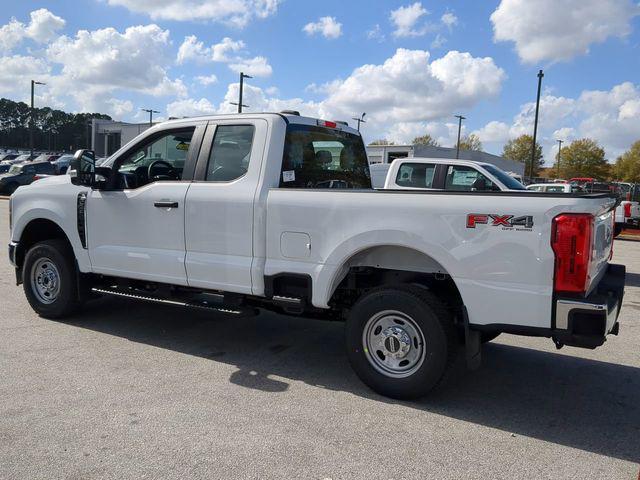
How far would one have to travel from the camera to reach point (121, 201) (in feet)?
17.5

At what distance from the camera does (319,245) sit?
432 centimetres

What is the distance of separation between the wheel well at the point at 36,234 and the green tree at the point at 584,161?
3594 inches

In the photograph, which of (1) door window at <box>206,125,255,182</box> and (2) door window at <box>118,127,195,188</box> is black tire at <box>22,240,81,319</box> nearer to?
(2) door window at <box>118,127,195,188</box>

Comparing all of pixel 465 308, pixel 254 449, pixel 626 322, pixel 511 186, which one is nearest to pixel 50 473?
pixel 254 449

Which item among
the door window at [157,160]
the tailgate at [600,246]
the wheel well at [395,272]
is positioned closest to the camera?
the tailgate at [600,246]

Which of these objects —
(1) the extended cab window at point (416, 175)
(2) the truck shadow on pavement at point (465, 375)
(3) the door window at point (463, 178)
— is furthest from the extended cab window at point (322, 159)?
(1) the extended cab window at point (416, 175)

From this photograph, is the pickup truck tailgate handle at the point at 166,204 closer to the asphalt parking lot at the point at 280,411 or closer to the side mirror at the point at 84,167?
the side mirror at the point at 84,167

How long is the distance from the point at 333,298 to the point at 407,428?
1286 mm

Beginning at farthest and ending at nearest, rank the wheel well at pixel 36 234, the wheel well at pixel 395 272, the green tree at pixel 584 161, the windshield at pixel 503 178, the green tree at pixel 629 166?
the green tree at pixel 584 161 < the green tree at pixel 629 166 < the windshield at pixel 503 178 < the wheel well at pixel 36 234 < the wheel well at pixel 395 272

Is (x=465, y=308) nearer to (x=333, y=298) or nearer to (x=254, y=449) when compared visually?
(x=333, y=298)

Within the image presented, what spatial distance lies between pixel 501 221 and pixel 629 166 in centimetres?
8862

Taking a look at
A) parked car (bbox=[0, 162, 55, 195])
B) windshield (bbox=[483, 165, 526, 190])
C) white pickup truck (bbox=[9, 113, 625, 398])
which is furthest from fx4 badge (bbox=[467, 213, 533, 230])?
Answer: parked car (bbox=[0, 162, 55, 195])

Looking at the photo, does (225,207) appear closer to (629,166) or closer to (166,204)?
(166,204)

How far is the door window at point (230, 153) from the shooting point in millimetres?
4843
